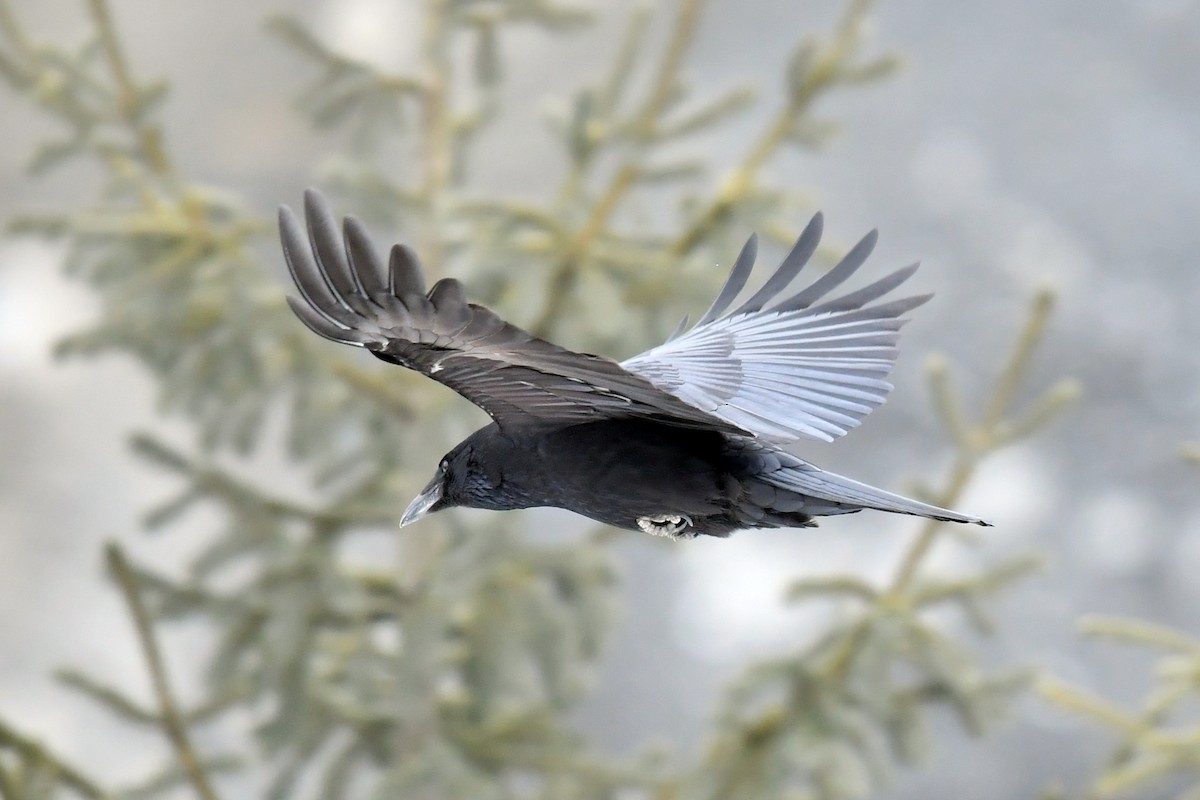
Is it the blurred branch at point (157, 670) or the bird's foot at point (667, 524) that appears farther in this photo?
the blurred branch at point (157, 670)

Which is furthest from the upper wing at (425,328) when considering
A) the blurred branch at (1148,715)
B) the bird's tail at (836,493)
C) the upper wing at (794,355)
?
the blurred branch at (1148,715)

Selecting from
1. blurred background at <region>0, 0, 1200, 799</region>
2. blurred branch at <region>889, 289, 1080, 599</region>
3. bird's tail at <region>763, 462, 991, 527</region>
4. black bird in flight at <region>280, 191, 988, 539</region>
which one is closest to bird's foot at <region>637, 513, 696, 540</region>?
black bird in flight at <region>280, 191, 988, 539</region>

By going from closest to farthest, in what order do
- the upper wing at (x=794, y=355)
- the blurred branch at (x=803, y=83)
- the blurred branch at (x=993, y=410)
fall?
1. the upper wing at (x=794, y=355)
2. the blurred branch at (x=993, y=410)
3. the blurred branch at (x=803, y=83)

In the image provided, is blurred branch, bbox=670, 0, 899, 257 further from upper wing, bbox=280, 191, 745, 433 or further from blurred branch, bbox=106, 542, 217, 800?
upper wing, bbox=280, 191, 745, 433

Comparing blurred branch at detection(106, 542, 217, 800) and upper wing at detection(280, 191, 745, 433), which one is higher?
upper wing at detection(280, 191, 745, 433)

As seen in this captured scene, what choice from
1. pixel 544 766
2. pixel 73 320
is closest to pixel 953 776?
pixel 544 766

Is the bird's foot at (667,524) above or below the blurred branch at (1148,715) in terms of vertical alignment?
below

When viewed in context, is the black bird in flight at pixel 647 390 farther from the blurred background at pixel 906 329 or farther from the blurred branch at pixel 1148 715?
the blurred background at pixel 906 329
